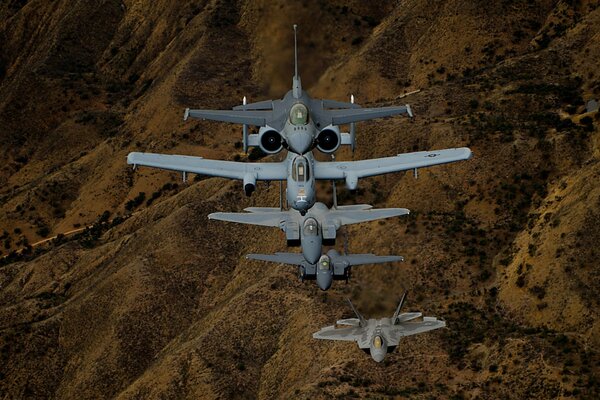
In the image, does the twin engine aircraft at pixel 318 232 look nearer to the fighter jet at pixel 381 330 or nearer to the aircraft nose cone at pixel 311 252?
the aircraft nose cone at pixel 311 252

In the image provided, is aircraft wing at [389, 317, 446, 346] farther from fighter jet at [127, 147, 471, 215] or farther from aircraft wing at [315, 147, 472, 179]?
aircraft wing at [315, 147, 472, 179]

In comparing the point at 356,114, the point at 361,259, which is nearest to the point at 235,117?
the point at 356,114

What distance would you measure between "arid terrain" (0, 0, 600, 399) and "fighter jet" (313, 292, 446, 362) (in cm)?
238

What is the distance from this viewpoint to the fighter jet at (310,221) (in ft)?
266

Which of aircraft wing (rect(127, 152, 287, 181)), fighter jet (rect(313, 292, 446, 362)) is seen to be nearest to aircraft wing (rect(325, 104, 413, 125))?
aircraft wing (rect(127, 152, 287, 181))

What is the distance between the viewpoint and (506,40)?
12950 centimetres

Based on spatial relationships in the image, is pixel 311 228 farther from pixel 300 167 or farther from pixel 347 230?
pixel 347 230

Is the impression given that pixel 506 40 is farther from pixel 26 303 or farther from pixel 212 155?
pixel 26 303

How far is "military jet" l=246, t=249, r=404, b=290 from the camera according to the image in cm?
8181

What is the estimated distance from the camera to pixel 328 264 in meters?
81.8

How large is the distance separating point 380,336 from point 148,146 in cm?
6948

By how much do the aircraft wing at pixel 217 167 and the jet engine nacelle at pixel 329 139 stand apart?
2.87 meters

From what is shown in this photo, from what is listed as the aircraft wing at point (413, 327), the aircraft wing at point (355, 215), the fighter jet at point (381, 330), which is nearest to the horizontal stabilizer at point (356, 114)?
the aircraft wing at point (355, 215)

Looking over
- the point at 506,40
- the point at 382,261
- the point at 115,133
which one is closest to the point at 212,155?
the point at 115,133
